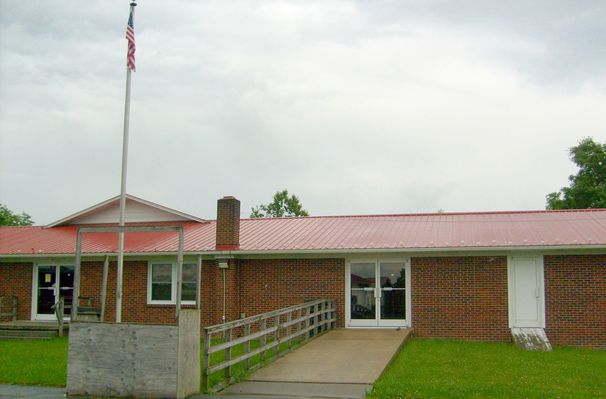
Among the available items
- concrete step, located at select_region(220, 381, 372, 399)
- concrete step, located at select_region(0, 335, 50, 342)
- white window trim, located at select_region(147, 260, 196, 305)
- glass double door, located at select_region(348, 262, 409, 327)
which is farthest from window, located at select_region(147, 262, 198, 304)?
concrete step, located at select_region(220, 381, 372, 399)

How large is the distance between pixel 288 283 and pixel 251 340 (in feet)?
17.1

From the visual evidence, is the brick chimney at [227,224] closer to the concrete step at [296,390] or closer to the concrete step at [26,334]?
the concrete step at [26,334]

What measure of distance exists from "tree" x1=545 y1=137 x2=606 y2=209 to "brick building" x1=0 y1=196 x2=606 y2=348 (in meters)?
25.2

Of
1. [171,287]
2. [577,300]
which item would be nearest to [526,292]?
[577,300]

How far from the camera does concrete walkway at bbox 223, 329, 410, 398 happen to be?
11.7 meters

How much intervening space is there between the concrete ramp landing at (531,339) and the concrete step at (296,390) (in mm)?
7314

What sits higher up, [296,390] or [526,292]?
[526,292]

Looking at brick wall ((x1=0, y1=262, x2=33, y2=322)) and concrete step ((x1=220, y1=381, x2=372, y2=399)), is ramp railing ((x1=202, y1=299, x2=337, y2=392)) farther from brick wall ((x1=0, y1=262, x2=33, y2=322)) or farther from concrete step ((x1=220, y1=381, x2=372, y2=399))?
brick wall ((x1=0, y1=262, x2=33, y2=322))

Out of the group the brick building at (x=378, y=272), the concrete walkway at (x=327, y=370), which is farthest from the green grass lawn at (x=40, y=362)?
the brick building at (x=378, y=272)

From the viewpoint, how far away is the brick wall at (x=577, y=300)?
1898 cm

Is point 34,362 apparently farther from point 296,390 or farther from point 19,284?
point 19,284

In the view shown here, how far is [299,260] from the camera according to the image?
21.3m

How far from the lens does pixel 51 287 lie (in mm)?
23734

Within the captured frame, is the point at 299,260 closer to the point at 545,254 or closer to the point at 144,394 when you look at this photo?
the point at 545,254
